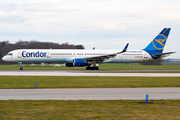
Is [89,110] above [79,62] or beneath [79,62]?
beneath

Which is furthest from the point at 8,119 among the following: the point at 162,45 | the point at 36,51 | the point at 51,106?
the point at 162,45

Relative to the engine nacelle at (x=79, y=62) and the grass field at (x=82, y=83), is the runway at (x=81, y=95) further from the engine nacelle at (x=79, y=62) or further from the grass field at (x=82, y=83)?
the engine nacelle at (x=79, y=62)

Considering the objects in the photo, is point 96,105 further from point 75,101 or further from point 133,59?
point 133,59

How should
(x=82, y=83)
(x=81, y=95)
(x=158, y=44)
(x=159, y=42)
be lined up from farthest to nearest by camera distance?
(x=159, y=42) → (x=158, y=44) → (x=82, y=83) → (x=81, y=95)

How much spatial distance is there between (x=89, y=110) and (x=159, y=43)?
39.2 metres

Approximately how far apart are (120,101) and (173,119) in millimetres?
3733

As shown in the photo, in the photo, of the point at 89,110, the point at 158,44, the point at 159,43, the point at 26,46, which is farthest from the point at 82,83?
the point at 26,46

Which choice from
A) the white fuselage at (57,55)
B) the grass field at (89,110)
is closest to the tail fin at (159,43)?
the white fuselage at (57,55)

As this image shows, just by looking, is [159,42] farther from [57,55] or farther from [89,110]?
[89,110]

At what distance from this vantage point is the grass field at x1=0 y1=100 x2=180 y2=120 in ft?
28.6

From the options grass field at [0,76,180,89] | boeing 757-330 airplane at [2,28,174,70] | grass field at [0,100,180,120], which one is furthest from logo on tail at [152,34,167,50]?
grass field at [0,100,180,120]

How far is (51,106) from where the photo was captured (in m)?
10.6

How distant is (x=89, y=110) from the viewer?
984cm

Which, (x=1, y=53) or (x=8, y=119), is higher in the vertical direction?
(x=1, y=53)
